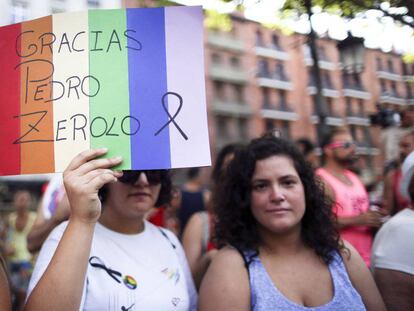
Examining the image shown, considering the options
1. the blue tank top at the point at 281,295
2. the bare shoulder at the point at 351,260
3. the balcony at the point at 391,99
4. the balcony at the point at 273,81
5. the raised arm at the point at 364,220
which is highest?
the balcony at the point at 273,81

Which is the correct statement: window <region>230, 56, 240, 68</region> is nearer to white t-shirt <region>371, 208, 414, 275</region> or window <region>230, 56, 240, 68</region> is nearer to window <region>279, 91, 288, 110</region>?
window <region>279, 91, 288, 110</region>

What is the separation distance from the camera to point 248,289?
6.04 ft

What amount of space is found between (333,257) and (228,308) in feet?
1.70

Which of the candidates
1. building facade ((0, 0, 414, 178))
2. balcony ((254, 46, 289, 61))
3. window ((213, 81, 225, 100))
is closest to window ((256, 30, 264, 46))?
building facade ((0, 0, 414, 178))

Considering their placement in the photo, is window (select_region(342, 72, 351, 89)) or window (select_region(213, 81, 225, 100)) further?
window (select_region(213, 81, 225, 100))

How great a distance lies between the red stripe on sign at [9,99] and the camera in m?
1.61

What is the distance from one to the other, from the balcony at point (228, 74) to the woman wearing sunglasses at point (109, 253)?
104ft

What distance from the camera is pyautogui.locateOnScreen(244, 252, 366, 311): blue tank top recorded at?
1.78 m

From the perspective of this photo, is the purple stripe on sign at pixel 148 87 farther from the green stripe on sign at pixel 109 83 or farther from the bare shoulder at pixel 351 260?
the bare shoulder at pixel 351 260

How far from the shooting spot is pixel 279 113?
35750 mm

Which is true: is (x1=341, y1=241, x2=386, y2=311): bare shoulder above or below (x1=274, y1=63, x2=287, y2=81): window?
below

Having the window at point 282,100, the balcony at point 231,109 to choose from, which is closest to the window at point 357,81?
the balcony at point 231,109

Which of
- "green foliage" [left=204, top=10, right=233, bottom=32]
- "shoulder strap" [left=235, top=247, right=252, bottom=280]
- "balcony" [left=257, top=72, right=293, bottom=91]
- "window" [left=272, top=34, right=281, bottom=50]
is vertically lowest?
"shoulder strap" [left=235, top=247, right=252, bottom=280]

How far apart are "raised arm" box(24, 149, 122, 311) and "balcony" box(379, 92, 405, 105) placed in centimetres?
214
